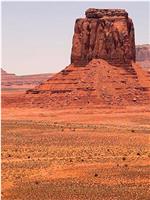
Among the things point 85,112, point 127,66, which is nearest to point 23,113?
point 85,112

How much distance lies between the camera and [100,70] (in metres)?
83.2

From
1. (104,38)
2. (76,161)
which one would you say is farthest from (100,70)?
(76,161)

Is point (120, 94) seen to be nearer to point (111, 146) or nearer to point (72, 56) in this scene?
point (72, 56)

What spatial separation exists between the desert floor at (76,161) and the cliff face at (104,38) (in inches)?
1068

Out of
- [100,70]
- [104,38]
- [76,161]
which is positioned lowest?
[100,70]

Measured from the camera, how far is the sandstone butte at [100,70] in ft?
261

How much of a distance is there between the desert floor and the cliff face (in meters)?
27.1

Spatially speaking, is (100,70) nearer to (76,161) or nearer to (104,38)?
(104,38)

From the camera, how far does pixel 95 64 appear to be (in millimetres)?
85000

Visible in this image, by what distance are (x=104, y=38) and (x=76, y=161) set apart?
5616 cm

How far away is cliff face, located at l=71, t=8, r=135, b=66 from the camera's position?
86.4 metres

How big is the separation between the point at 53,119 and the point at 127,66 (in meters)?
23.5

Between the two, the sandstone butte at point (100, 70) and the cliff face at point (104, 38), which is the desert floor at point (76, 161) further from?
the cliff face at point (104, 38)

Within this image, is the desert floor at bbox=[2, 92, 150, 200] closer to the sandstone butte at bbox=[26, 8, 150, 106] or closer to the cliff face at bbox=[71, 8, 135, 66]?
the sandstone butte at bbox=[26, 8, 150, 106]
